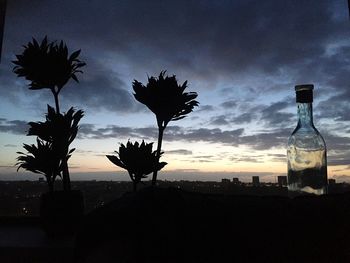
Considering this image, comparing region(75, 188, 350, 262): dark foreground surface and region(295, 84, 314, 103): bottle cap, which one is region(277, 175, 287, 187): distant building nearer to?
region(295, 84, 314, 103): bottle cap

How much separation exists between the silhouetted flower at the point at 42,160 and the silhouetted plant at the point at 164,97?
494 millimetres

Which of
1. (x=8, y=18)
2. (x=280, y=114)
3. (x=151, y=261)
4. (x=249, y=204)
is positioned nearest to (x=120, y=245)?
(x=151, y=261)

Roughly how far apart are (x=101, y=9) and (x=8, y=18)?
561 mm

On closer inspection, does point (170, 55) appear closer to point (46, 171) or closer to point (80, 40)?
point (80, 40)

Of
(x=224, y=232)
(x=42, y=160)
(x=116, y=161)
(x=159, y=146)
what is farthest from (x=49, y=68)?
(x=224, y=232)

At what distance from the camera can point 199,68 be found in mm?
2289

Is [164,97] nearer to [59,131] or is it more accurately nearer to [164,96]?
[164,96]

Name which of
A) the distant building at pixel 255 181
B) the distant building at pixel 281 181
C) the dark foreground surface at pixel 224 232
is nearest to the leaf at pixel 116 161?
the distant building at pixel 255 181

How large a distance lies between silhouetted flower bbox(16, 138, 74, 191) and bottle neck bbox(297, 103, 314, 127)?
1.10 meters

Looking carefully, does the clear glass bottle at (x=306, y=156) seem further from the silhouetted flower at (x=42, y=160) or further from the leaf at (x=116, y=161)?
the silhouetted flower at (x=42, y=160)

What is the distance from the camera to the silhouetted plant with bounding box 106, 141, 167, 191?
185 cm

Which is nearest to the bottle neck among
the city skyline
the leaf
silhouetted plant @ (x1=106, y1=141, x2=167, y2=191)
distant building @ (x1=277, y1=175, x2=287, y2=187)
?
distant building @ (x1=277, y1=175, x2=287, y2=187)

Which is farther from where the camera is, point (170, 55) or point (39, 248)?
point (170, 55)

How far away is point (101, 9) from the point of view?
7.33 feet
